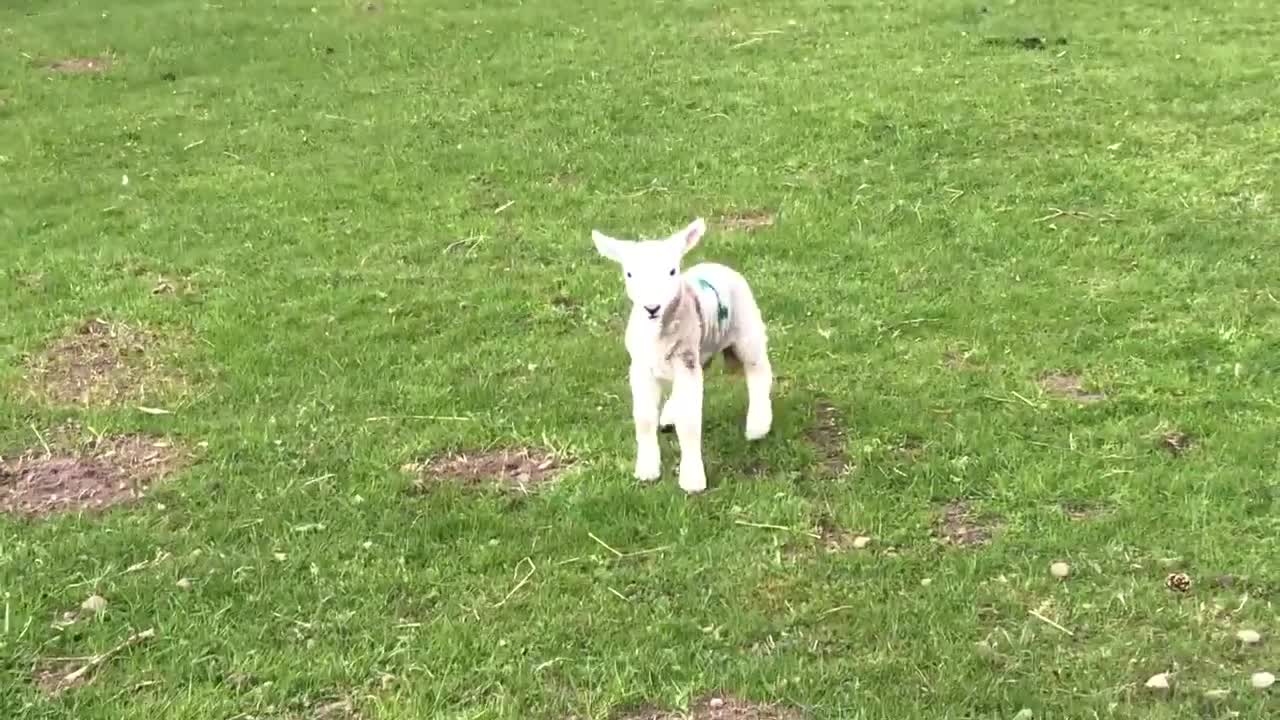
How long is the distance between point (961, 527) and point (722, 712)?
6.17 ft

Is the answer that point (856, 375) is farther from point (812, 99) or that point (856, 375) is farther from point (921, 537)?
point (812, 99)

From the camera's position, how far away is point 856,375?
8297mm

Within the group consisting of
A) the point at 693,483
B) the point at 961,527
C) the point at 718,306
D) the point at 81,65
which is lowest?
the point at 961,527

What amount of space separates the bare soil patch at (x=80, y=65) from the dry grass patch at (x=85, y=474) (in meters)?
11.2

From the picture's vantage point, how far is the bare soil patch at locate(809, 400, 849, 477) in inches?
284

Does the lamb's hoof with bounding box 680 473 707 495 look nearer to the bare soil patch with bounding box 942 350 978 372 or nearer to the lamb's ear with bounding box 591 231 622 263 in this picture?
the lamb's ear with bounding box 591 231 622 263

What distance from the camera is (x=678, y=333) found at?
22.0 ft

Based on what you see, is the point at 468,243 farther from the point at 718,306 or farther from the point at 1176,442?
the point at 1176,442

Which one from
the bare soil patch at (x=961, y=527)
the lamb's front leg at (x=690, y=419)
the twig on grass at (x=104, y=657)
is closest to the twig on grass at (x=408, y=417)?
the lamb's front leg at (x=690, y=419)

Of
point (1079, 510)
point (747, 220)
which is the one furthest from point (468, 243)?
point (1079, 510)

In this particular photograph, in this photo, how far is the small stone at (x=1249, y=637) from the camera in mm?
5465

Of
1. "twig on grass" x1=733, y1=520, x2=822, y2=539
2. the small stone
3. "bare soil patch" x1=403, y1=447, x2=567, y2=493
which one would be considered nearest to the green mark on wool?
"twig on grass" x1=733, y1=520, x2=822, y2=539

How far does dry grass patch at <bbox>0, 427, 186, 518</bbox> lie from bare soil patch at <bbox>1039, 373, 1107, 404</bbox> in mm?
4974

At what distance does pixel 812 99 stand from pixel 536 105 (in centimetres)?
304
